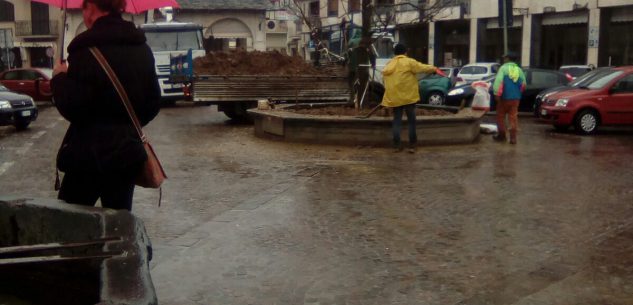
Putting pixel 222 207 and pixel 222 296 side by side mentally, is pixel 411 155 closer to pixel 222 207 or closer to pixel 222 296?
pixel 222 207

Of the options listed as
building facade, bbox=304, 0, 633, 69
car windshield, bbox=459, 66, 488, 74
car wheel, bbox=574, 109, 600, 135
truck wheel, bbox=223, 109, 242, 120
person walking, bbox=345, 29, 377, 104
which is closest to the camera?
person walking, bbox=345, 29, 377, 104

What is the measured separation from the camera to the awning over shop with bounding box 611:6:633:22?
112 ft

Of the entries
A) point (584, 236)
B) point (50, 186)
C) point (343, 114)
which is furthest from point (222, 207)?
point (343, 114)

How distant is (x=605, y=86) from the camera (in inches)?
630

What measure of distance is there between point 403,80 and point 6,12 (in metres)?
48.3

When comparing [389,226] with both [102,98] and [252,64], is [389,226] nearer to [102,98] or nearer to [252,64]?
[102,98]

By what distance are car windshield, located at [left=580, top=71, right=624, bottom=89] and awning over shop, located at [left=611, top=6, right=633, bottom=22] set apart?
64.2 feet

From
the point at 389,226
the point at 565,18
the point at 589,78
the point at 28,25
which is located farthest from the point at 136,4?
the point at 28,25

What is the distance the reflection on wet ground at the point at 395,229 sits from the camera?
5.29 meters

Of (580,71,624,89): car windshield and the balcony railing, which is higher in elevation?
the balcony railing

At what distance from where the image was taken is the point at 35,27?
52344 millimetres

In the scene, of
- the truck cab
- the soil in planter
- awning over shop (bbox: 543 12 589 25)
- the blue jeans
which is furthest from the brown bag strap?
awning over shop (bbox: 543 12 589 25)

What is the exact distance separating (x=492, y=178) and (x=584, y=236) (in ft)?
10.7

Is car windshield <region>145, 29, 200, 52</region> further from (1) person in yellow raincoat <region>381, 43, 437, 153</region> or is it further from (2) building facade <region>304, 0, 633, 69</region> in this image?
(1) person in yellow raincoat <region>381, 43, 437, 153</region>
